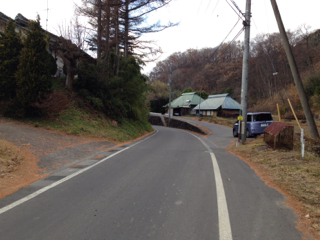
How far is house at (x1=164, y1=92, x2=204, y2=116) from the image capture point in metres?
66.9

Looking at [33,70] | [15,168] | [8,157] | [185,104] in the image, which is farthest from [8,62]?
[185,104]

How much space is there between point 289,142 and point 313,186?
582cm

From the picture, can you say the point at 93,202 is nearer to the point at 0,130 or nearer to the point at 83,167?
the point at 83,167

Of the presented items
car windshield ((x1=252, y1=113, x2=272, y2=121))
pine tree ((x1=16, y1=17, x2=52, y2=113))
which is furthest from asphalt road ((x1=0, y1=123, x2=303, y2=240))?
car windshield ((x1=252, y1=113, x2=272, y2=121))

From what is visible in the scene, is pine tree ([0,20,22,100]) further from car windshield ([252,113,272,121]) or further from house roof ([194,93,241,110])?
house roof ([194,93,241,110])

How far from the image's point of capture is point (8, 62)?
1453cm

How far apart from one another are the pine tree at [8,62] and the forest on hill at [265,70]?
53.2 feet

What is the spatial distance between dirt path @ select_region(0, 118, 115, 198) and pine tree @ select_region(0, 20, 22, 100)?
184 centimetres

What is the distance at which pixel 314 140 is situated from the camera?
39.4 ft

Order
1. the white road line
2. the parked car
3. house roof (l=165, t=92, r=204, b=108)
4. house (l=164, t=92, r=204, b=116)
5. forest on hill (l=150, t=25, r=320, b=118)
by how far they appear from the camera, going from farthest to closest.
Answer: house (l=164, t=92, r=204, b=116)
house roof (l=165, t=92, r=204, b=108)
forest on hill (l=150, t=25, r=320, b=118)
the parked car
the white road line

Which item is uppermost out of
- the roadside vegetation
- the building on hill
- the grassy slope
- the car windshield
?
the building on hill

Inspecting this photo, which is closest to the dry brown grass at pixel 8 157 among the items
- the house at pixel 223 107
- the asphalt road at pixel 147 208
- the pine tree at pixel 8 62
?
the asphalt road at pixel 147 208

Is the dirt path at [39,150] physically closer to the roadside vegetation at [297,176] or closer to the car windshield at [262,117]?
the roadside vegetation at [297,176]

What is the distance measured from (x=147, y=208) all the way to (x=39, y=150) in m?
6.91
